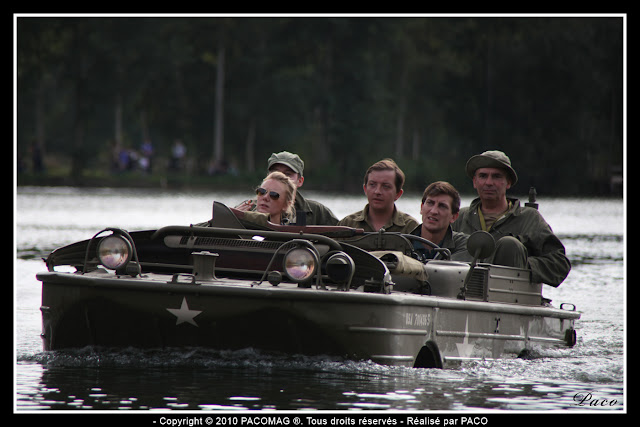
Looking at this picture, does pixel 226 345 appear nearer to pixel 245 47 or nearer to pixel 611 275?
pixel 611 275

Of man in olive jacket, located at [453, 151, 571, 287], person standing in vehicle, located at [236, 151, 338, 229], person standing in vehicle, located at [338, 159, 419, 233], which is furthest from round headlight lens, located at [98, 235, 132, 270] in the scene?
person standing in vehicle, located at [236, 151, 338, 229]

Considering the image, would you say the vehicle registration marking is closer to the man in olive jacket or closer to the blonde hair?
the man in olive jacket

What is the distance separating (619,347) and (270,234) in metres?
5.21

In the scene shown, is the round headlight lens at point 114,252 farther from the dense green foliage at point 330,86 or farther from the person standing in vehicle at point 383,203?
the dense green foliage at point 330,86

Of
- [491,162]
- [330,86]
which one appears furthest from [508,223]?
[330,86]

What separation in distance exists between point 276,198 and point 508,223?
2052 mm

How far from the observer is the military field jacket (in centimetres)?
1065

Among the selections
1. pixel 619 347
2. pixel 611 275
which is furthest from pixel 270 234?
pixel 611 275

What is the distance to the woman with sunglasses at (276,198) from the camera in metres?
10.1

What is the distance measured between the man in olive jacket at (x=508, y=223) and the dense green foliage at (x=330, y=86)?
4136cm

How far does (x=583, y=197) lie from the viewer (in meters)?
56.4

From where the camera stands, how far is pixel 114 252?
360 inches

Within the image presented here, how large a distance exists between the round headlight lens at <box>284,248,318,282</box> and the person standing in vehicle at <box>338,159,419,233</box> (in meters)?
1.90

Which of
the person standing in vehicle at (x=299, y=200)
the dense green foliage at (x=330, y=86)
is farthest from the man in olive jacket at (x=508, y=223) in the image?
the dense green foliage at (x=330, y=86)
